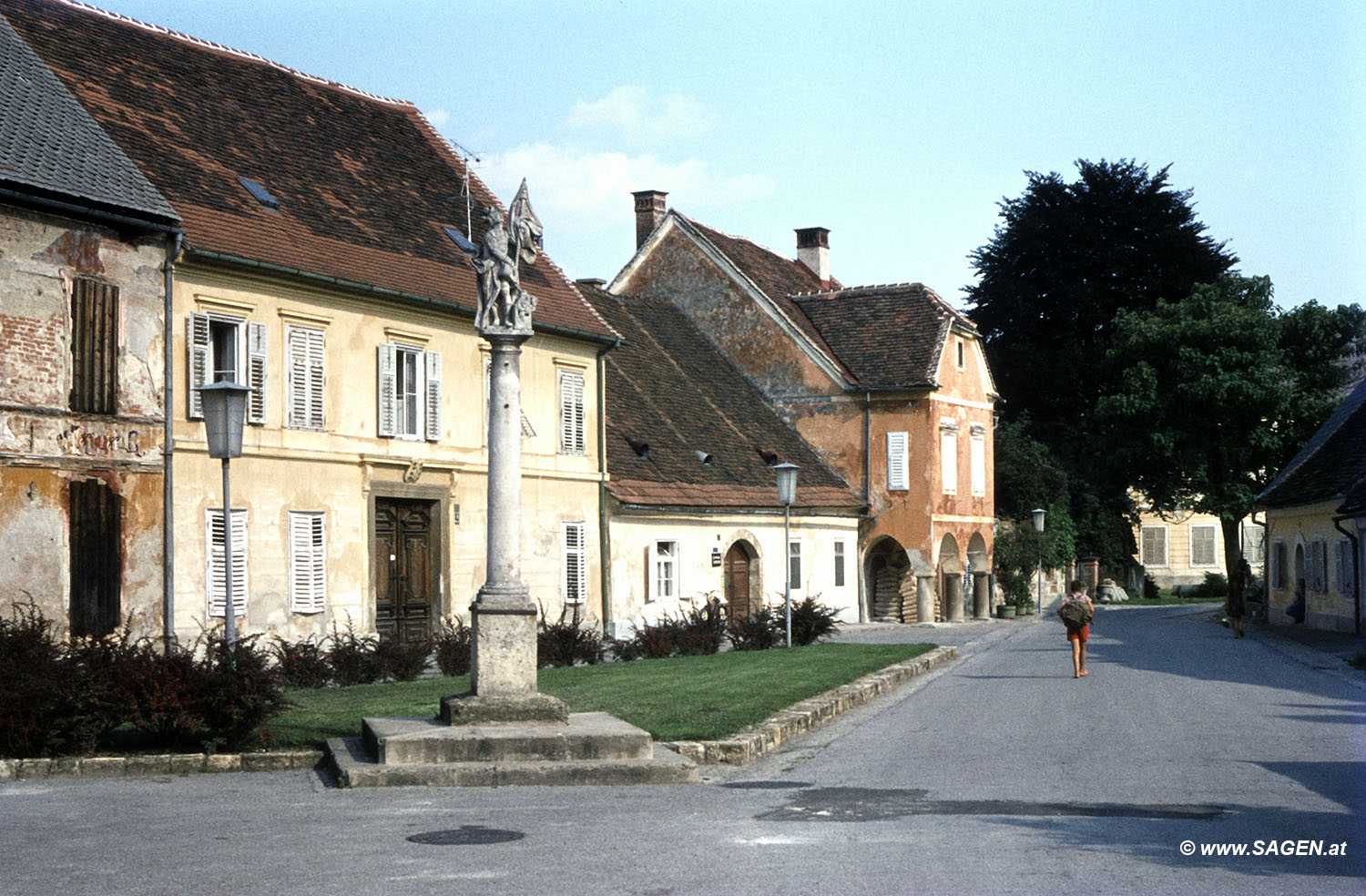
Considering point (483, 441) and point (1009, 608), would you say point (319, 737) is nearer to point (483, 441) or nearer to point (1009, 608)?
point (483, 441)

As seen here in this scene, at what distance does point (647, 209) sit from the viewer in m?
49.0

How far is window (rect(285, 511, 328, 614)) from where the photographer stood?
78.8 ft

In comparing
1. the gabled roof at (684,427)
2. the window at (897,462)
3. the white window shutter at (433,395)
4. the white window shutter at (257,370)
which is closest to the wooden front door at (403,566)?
the white window shutter at (433,395)

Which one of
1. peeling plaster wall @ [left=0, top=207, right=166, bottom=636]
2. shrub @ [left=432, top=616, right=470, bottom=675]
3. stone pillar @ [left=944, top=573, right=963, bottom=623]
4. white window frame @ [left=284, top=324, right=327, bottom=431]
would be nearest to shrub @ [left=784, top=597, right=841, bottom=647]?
shrub @ [left=432, top=616, right=470, bottom=675]

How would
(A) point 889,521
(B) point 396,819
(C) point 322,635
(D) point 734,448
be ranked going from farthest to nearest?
(A) point 889,521 → (D) point 734,448 → (C) point 322,635 → (B) point 396,819

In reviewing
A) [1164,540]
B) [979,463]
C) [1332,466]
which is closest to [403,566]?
[1332,466]

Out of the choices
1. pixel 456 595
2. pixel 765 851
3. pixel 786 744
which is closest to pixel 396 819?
Result: pixel 765 851

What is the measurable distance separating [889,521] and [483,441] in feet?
63.5

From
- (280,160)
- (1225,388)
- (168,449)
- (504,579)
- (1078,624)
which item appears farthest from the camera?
(1225,388)

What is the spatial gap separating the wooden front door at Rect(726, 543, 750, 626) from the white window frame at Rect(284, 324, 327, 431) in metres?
15.1

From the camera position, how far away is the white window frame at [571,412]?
30422 mm

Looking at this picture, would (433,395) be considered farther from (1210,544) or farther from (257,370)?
(1210,544)

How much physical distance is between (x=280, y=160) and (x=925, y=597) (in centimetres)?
2427

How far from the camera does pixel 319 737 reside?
546 inches
